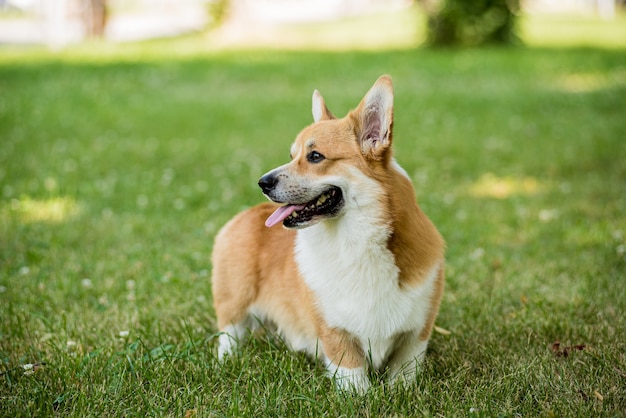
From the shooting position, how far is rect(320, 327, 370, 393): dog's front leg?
3031 mm

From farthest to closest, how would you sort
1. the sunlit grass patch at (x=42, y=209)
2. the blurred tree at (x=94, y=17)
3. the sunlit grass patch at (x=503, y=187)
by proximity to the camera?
the blurred tree at (x=94, y=17)
the sunlit grass patch at (x=503, y=187)
the sunlit grass patch at (x=42, y=209)

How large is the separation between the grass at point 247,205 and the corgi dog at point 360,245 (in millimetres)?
195

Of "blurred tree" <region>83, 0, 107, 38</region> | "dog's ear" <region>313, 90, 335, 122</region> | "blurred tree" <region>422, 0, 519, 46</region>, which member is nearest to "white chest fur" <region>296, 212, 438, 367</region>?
"dog's ear" <region>313, 90, 335, 122</region>

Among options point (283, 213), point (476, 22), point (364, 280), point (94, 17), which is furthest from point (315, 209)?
point (94, 17)

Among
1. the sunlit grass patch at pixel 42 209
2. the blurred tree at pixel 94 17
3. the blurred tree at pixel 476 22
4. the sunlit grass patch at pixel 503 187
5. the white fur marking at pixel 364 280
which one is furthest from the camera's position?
the blurred tree at pixel 94 17

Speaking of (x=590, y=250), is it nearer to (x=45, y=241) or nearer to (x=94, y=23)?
(x=45, y=241)

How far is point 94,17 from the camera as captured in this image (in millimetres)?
22047

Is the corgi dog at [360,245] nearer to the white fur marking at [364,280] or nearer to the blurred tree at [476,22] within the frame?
the white fur marking at [364,280]

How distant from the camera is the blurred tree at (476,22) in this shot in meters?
17.5

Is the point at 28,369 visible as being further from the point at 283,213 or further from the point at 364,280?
the point at 364,280

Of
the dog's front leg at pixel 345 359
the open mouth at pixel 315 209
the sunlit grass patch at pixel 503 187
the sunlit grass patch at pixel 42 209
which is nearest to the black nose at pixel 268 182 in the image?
the open mouth at pixel 315 209

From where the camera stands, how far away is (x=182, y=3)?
32688 millimetres

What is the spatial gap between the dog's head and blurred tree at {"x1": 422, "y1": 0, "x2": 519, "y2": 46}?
50.7ft

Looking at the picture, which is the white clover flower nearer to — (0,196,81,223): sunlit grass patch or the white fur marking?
the white fur marking
